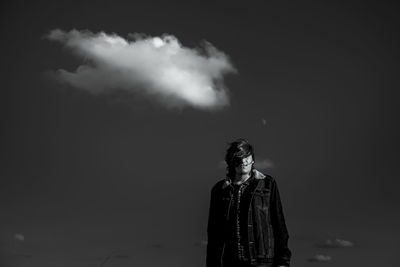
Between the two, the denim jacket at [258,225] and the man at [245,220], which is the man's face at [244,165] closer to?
the man at [245,220]

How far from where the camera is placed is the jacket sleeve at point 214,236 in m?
6.69

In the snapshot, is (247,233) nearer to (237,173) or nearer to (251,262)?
(251,262)

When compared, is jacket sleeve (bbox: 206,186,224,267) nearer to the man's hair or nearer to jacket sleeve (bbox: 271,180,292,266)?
the man's hair

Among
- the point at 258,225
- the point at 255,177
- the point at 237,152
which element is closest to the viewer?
the point at 258,225

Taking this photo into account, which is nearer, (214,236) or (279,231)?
(279,231)

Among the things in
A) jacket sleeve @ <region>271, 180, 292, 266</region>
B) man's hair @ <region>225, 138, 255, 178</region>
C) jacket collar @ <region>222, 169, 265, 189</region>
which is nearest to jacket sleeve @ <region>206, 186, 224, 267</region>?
jacket collar @ <region>222, 169, 265, 189</region>

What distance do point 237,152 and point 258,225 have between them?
90 cm

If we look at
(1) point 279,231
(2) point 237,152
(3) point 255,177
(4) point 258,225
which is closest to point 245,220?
(4) point 258,225

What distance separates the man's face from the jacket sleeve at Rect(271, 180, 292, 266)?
0.36m

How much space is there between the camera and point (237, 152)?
671 centimetres

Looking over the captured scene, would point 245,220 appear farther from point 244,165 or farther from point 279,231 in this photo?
point 244,165

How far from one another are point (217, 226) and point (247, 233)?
0.48 metres

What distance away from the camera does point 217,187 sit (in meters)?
7.09

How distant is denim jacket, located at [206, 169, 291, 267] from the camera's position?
256 inches
